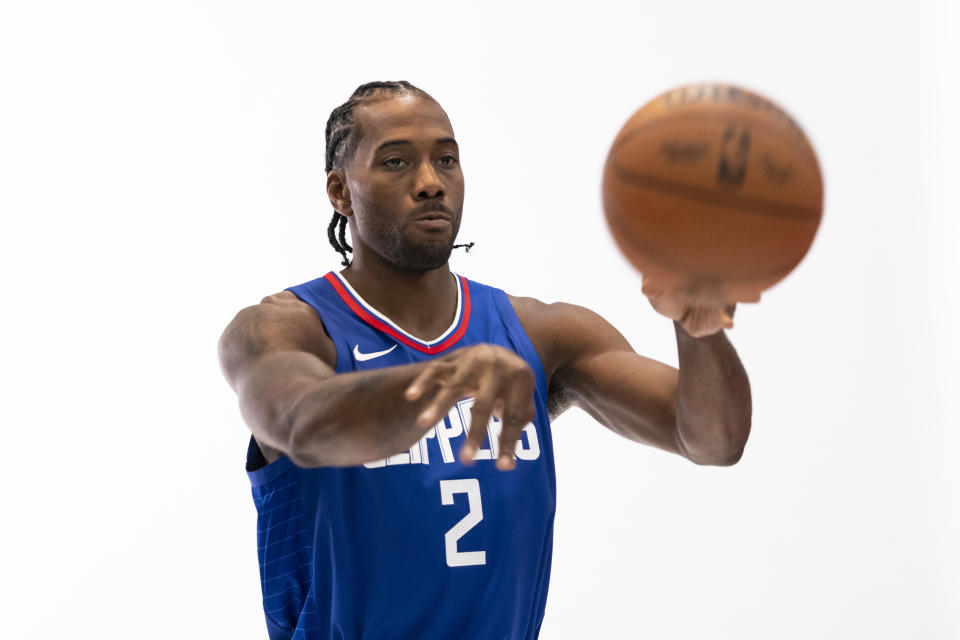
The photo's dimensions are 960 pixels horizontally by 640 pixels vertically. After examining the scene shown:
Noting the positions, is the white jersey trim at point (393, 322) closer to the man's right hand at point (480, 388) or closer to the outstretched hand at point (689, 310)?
the outstretched hand at point (689, 310)

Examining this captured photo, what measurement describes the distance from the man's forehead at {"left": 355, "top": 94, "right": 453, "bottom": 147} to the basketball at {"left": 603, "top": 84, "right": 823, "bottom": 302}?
68cm

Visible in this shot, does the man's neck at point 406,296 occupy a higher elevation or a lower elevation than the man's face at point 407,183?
lower

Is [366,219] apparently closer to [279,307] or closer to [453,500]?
[279,307]

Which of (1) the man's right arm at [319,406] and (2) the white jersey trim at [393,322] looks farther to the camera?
(2) the white jersey trim at [393,322]

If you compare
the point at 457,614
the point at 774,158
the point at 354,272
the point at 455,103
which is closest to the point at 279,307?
the point at 354,272

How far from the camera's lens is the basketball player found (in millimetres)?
2283

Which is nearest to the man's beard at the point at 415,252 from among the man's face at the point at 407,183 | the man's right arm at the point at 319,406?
the man's face at the point at 407,183

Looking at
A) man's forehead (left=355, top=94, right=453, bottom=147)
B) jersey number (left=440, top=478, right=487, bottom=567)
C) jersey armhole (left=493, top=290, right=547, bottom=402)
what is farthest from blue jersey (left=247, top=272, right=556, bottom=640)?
man's forehead (left=355, top=94, right=453, bottom=147)

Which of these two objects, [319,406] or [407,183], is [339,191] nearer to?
[407,183]

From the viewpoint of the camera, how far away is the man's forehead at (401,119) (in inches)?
102

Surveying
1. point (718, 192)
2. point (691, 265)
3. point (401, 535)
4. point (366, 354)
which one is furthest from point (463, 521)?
point (718, 192)

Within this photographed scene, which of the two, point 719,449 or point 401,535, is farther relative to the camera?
point 401,535

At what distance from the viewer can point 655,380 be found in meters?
2.49

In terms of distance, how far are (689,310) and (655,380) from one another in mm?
374
